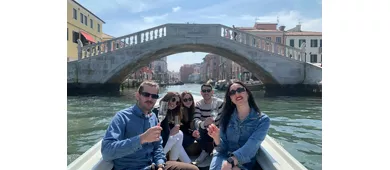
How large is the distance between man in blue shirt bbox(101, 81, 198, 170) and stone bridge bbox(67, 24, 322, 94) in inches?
221

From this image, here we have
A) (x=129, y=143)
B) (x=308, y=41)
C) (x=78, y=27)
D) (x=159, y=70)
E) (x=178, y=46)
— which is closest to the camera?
(x=129, y=143)

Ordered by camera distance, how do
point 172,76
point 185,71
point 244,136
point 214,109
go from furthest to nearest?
point 185,71, point 172,76, point 214,109, point 244,136

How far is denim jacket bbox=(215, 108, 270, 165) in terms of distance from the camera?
3.03 feet

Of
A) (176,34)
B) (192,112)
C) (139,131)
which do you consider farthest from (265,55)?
(139,131)

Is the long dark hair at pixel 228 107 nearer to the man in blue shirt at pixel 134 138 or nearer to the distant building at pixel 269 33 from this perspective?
the man in blue shirt at pixel 134 138

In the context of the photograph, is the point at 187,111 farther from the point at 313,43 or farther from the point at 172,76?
the point at 172,76

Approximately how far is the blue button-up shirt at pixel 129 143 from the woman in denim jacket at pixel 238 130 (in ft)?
0.65

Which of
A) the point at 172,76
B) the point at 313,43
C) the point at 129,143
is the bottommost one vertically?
the point at 129,143

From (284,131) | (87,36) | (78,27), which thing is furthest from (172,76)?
(284,131)

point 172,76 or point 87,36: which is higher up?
point 87,36

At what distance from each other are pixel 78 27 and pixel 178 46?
160 inches

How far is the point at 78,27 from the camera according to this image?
9.23 meters
